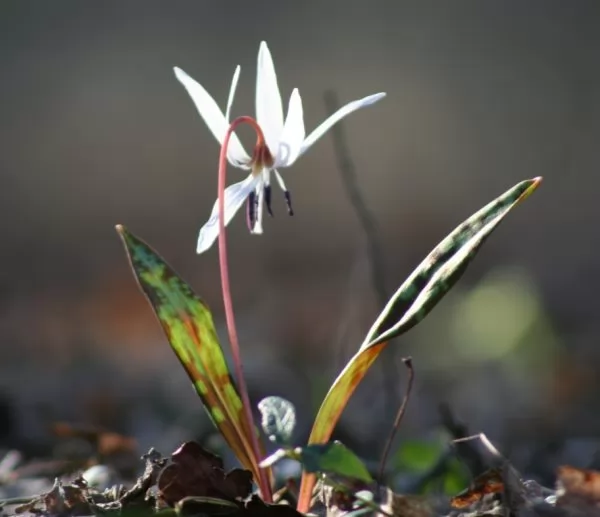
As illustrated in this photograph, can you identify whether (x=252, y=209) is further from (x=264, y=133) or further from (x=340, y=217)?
(x=340, y=217)

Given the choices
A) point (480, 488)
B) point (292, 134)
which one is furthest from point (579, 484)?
point (292, 134)

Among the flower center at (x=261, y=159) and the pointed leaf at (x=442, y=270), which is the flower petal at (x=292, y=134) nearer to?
the flower center at (x=261, y=159)

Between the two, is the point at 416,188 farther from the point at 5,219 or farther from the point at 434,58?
the point at 5,219

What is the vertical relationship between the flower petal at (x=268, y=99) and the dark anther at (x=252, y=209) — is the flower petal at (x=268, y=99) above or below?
above

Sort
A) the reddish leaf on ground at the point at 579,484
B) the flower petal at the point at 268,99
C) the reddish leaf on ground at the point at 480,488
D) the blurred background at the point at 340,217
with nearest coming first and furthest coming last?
the reddish leaf on ground at the point at 579,484 < the reddish leaf on ground at the point at 480,488 < the flower petal at the point at 268,99 < the blurred background at the point at 340,217

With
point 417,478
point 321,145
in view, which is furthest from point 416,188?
point 417,478

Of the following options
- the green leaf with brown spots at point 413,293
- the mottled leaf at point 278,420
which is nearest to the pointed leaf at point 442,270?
the green leaf with brown spots at point 413,293

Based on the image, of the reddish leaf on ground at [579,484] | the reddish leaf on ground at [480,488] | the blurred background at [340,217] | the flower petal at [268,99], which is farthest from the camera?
the blurred background at [340,217]
